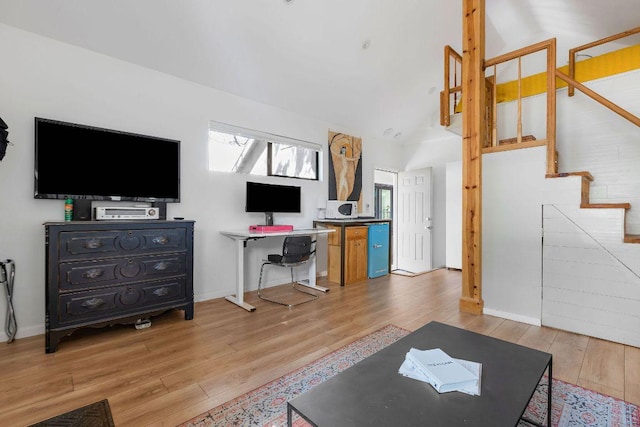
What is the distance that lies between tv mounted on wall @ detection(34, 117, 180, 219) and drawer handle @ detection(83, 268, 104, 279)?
678mm

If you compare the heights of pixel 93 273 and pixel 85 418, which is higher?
pixel 93 273

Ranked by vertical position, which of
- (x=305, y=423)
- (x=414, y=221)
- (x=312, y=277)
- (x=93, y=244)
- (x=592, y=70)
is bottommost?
(x=305, y=423)

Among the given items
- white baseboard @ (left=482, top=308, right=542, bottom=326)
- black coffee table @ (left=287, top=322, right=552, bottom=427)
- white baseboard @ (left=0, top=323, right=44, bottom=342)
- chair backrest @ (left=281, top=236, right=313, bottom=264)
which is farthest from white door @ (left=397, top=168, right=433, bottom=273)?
white baseboard @ (left=0, top=323, right=44, bottom=342)

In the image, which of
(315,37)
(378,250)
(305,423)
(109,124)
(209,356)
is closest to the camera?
(305,423)

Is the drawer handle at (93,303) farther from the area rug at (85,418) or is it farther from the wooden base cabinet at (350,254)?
the wooden base cabinet at (350,254)

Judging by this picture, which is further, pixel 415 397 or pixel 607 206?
pixel 607 206

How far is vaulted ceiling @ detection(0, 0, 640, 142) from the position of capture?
2.67 m

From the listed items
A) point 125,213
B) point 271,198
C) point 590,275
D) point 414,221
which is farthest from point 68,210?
point 414,221

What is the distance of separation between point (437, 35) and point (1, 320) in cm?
578

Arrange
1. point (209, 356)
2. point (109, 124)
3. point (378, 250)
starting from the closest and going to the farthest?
1. point (209, 356)
2. point (109, 124)
3. point (378, 250)

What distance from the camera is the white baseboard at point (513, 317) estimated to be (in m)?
2.93

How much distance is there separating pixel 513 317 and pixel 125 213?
12.9 feet

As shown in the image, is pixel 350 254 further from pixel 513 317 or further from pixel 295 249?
pixel 513 317

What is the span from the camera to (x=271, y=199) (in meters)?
4.00
